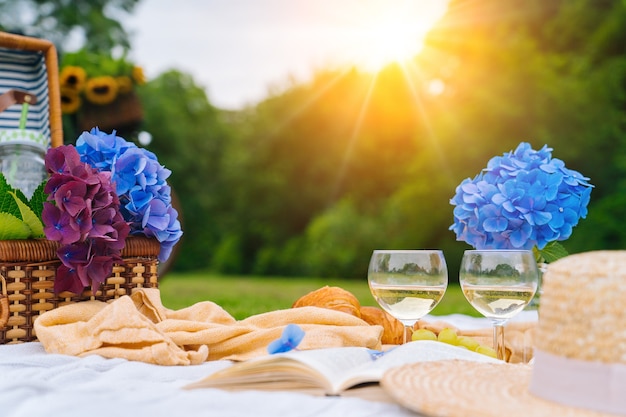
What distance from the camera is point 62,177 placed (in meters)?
1.56

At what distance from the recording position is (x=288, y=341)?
136 centimetres

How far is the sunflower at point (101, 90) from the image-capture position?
16.1 feet

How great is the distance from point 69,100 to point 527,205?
402 cm

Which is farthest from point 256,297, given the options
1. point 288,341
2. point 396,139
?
Result: point 396,139

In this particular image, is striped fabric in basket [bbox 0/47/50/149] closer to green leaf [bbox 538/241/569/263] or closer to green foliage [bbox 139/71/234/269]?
green leaf [bbox 538/241/569/263]

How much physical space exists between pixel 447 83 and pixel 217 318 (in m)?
9.86

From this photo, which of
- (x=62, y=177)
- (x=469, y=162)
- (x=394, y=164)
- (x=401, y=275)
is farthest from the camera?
(x=394, y=164)

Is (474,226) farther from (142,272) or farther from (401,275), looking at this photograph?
(142,272)

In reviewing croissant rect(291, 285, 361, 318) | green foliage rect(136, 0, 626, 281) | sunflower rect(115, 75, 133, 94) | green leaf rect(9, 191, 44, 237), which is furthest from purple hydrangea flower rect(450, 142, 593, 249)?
green foliage rect(136, 0, 626, 281)

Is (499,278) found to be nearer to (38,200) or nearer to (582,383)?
(582,383)

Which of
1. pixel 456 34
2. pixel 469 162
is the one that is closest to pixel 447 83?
pixel 456 34

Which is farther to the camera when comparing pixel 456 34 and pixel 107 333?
pixel 456 34

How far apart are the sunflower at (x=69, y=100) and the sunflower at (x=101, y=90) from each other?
0.11 metres

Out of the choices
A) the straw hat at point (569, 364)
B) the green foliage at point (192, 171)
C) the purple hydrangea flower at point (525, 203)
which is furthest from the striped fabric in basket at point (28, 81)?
the green foliage at point (192, 171)
